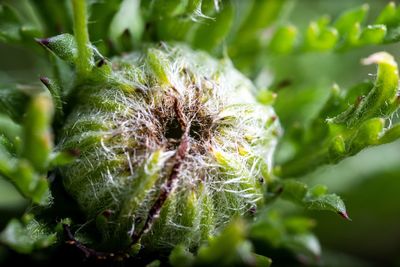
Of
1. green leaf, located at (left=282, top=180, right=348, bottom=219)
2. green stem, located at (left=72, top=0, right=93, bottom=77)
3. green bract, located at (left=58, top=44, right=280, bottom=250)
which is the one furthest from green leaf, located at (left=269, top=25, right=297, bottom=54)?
green stem, located at (left=72, top=0, right=93, bottom=77)

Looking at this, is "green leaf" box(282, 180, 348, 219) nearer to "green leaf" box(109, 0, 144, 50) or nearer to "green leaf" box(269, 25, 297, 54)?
"green leaf" box(269, 25, 297, 54)

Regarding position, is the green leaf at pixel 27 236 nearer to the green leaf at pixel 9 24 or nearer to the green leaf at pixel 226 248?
the green leaf at pixel 226 248

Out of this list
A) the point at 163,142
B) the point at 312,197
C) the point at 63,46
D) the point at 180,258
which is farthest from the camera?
the point at 312,197

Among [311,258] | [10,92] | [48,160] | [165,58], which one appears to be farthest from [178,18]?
[311,258]

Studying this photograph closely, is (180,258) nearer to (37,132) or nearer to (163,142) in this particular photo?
(163,142)

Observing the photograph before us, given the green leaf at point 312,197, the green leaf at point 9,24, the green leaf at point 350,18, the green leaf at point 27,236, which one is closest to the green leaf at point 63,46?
the green leaf at point 9,24

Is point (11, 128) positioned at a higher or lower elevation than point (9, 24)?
lower

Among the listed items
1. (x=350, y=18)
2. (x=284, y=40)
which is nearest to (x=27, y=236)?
(x=284, y=40)
